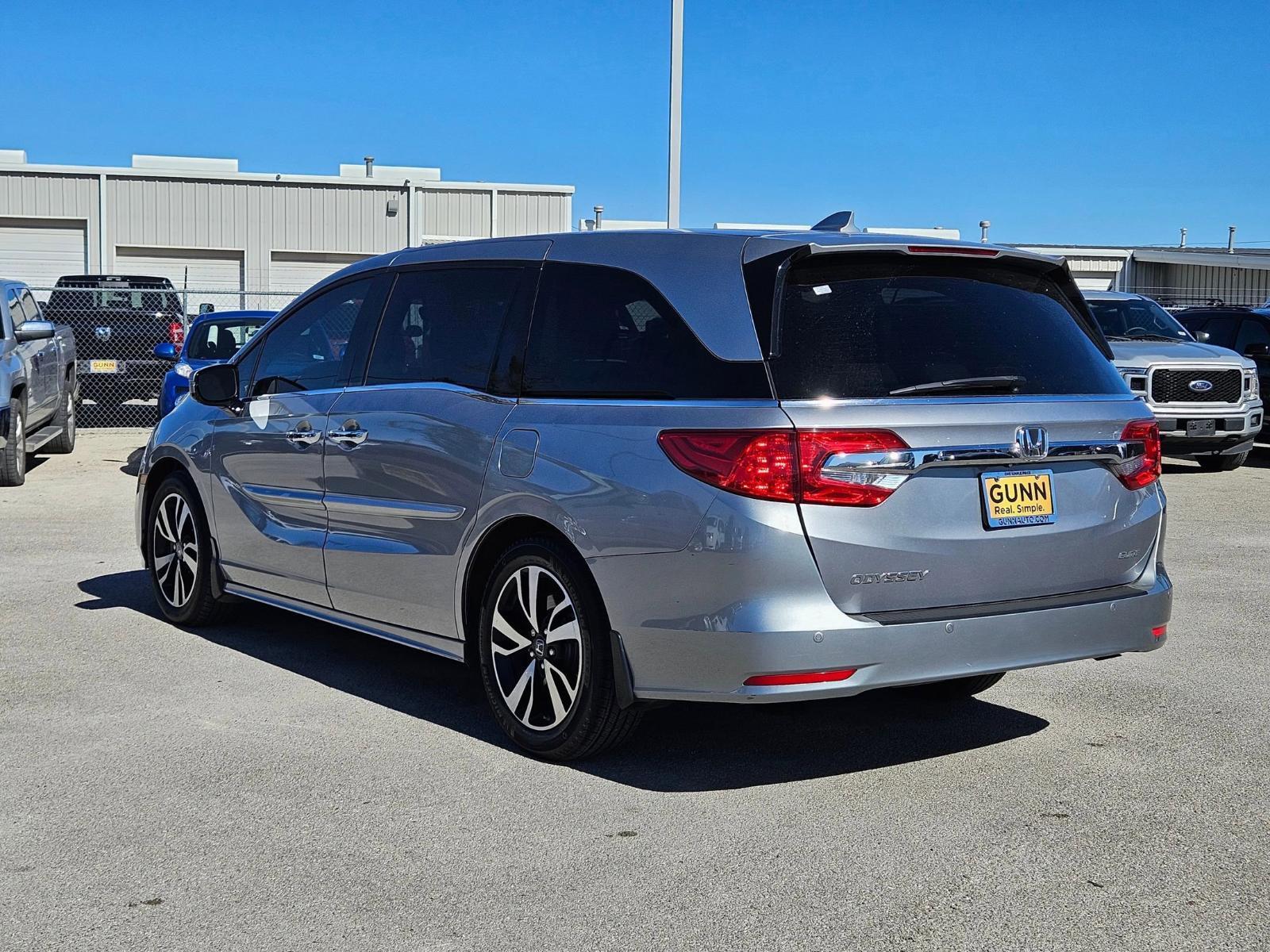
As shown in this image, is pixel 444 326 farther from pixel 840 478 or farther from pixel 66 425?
pixel 66 425

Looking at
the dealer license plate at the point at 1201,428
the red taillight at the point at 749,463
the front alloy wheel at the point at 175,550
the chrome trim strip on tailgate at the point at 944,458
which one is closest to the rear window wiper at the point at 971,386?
the chrome trim strip on tailgate at the point at 944,458

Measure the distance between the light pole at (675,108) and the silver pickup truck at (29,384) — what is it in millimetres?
6712

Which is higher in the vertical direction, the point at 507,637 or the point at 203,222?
the point at 203,222

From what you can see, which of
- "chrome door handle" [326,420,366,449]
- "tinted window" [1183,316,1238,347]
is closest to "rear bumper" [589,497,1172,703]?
"chrome door handle" [326,420,366,449]

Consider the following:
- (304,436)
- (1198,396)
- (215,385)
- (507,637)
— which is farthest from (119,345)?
(507,637)

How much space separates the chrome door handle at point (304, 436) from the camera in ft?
20.4

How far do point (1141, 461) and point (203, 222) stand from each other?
110ft

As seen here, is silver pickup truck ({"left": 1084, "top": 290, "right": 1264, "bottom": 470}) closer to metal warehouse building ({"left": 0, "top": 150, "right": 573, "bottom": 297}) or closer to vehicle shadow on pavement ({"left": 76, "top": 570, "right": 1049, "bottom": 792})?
vehicle shadow on pavement ({"left": 76, "top": 570, "right": 1049, "bottom": 792})

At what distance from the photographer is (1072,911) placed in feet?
12.4

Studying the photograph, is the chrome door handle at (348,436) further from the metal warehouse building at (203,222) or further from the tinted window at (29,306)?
the metal warehouse building at (203,222)

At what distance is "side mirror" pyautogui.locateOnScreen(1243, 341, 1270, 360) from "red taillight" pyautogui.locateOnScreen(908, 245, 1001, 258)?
46.8 feet

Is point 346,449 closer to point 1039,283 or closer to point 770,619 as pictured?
point 770,619

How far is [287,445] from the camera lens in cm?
641

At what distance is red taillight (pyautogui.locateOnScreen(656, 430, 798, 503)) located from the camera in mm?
4359
